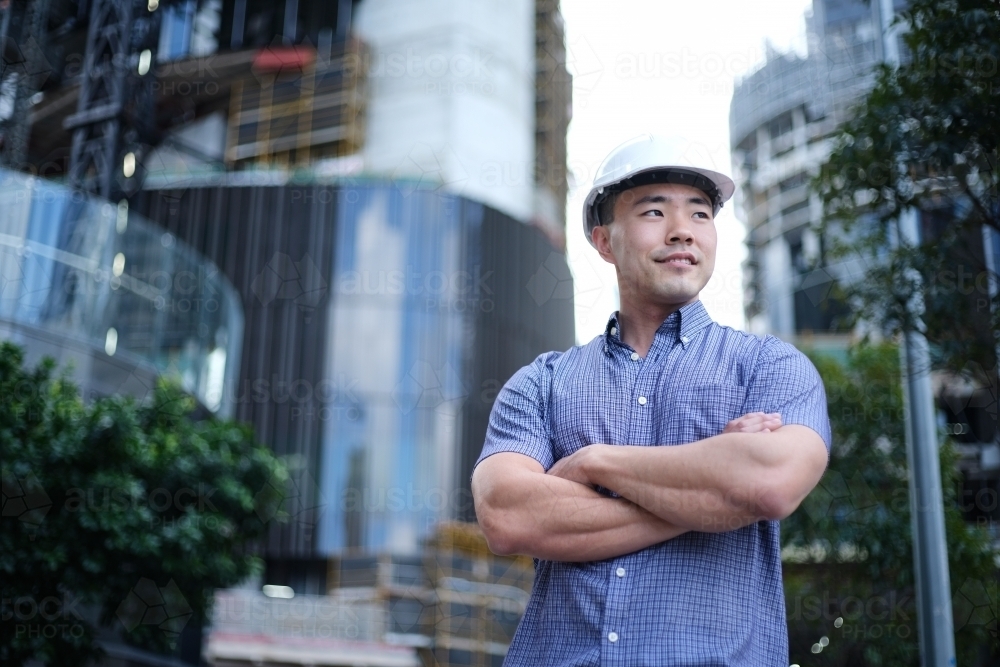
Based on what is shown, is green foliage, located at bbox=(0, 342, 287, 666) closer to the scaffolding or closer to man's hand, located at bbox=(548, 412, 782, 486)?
man's hand, located at bbox=(548, 412, 782, 486)

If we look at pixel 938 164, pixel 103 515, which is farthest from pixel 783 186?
pixel 938 164

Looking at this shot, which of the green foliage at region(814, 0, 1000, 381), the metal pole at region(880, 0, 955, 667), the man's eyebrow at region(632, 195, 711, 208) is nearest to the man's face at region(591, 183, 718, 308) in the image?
the man's eyebrow at region(632, 195, 711, 208)

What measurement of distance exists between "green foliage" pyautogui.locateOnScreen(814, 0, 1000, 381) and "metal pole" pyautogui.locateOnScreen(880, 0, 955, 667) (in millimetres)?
189

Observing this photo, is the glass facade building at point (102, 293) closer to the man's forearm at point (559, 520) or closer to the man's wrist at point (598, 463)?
the man's forearm at point (559, 520)

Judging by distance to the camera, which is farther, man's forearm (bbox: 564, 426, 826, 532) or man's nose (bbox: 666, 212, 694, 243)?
man's nose (bbox: 666, 212, 694, 243)

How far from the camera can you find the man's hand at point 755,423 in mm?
2105

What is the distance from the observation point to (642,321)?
8.21ft

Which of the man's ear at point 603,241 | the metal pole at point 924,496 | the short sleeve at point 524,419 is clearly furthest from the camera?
the metal pole at point 924,496

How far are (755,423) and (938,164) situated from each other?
439 cm

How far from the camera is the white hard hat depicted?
2402mm

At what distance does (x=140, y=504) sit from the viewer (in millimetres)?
10258

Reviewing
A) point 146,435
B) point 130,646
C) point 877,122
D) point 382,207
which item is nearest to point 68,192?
point 146,435

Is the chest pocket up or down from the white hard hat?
down

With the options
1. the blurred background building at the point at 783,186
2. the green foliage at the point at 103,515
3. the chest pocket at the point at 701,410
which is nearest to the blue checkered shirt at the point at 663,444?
the chest pocket at the point at 701,410
